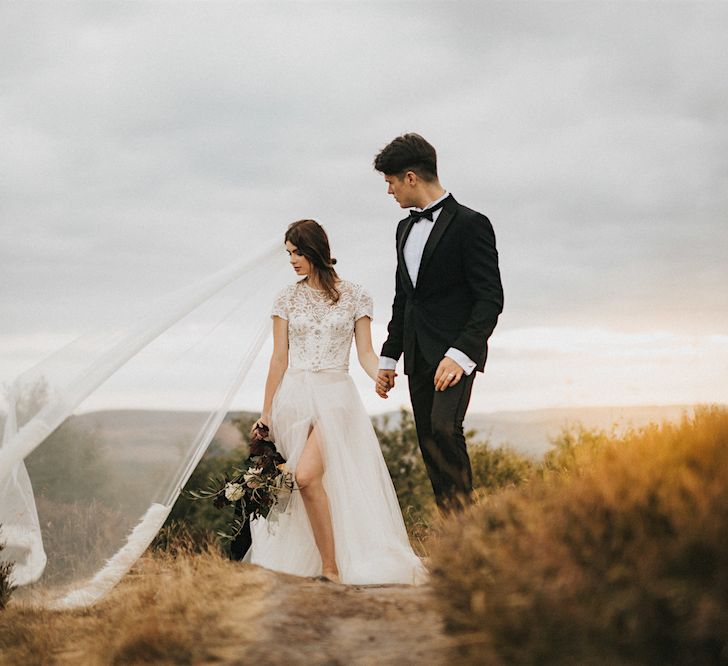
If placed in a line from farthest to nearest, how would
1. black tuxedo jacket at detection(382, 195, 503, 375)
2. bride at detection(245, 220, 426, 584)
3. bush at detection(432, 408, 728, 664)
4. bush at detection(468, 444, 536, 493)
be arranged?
bush at detection(468, 444, 536, 493) → bride at detection(245, 220, 426, 584) → black tuxedo jacket at detection(382, 195, 503, 375) → bush at detection(432, 408, 728, 664)

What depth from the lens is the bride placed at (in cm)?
611

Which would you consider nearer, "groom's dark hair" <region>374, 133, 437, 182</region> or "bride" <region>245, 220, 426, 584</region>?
"groom's dark hair" <region>374, 133, 437, 182</region>

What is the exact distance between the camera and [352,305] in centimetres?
650

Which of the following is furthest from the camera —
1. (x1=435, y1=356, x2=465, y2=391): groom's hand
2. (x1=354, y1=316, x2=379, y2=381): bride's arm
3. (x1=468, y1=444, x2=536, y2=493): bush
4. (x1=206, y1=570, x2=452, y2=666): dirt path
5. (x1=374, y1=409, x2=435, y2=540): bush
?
(x1=374, y1=409, x2=435, y2=540): bush

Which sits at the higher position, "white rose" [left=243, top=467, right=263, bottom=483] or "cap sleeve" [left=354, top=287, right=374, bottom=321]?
"cap sleeve" [left=354, top=287, right=374, bottom=321]

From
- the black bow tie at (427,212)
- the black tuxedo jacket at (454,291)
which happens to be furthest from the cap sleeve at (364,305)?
the black bow tie at (427,212)

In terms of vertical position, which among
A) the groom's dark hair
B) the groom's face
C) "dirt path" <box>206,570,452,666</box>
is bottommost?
"dirt path" <box>206,570,452,666</box>

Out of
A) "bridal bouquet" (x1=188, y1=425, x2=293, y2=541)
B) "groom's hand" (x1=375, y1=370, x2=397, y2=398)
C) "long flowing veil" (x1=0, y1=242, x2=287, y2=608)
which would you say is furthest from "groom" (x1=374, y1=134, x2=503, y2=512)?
"long flowing veil" (x1=0, y1=242, x2=287, y2=608)

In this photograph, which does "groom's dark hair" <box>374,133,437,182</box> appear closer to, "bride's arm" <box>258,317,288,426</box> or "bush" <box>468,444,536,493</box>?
"bride's arm" <box>258,317,288,426</box>

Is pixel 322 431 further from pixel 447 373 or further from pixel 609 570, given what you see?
pixel 609 570

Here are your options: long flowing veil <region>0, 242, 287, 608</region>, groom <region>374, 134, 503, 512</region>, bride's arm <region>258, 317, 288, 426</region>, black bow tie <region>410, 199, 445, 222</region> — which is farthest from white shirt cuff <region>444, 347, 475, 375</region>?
long flowing veil <region>0, 242, 287, 608</region>

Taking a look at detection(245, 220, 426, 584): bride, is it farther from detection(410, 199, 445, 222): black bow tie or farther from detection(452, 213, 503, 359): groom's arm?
detection(452, 213, 503, 359): groom's arm

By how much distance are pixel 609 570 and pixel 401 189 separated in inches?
139

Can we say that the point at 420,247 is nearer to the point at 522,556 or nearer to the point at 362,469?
the point at 362,469
